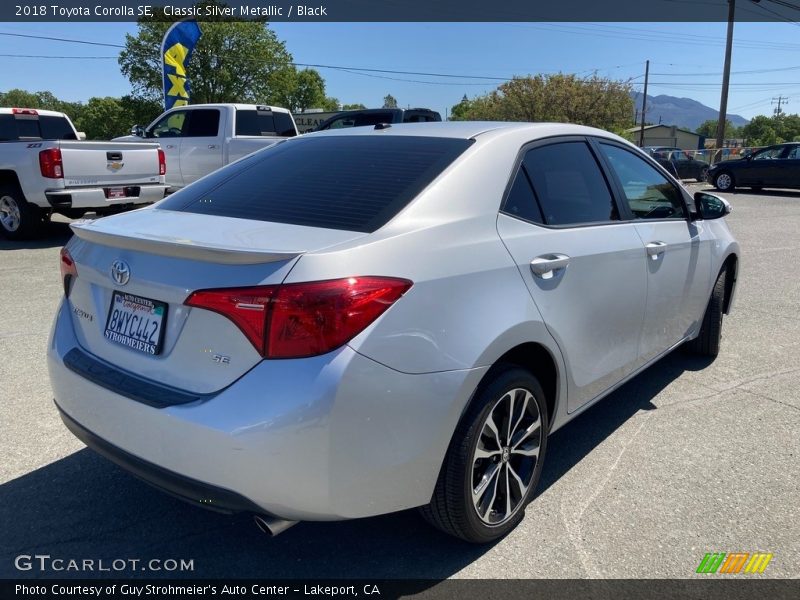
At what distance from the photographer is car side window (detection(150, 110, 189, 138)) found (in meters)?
13.4

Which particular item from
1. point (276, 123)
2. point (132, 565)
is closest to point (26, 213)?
point (276, 123)

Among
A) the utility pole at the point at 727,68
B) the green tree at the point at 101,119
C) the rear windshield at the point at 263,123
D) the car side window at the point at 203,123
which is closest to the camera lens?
the car side window at the point at 203,123

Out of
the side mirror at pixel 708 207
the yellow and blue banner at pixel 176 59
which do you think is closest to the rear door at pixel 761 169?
the yellow and blue banner at pixel 176 59

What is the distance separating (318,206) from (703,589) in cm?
213

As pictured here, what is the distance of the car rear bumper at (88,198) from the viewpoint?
30.2 ft

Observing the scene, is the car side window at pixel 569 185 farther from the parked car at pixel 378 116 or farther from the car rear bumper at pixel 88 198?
the parked car at pixel 378 116

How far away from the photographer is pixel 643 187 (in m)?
3.88

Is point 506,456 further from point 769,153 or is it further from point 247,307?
point 769,153

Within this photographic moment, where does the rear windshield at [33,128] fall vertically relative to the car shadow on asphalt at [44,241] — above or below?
above

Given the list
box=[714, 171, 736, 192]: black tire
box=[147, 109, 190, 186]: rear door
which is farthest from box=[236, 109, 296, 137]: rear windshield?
box=[714, 171, 736, 192]: black tire

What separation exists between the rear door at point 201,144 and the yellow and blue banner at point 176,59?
759 centimetres

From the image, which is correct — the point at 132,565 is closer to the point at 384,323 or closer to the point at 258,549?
the point at 258,549

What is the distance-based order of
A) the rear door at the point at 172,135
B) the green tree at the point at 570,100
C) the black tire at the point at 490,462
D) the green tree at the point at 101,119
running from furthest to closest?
the green tree at the point at 101,119 < the green tree at the point at 570,100 < the rear door at the point at 172,135 < the black tire at the point at 490,462

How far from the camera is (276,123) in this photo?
45.0 ft
